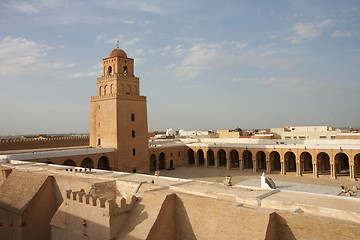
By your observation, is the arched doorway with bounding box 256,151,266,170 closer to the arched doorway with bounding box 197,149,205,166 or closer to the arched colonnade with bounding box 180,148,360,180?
the arched colonnade with bounding box 180,148,360,180

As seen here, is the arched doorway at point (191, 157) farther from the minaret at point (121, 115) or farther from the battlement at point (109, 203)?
the battlement at point (109, 203)

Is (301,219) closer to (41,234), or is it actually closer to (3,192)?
(41,234)

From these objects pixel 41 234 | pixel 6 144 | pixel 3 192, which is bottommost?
pixel 41 234

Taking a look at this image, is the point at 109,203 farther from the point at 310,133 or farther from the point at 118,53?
the point at 310,133

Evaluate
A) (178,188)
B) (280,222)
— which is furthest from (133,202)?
(280,222)

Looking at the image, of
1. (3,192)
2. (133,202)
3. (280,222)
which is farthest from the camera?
(3,192)

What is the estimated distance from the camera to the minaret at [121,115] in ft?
92.6

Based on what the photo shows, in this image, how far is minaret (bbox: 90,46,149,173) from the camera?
28219 millimetres

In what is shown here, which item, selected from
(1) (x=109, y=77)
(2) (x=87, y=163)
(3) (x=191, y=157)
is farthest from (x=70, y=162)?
(3) (x=191, y=157)

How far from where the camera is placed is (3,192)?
660 inches

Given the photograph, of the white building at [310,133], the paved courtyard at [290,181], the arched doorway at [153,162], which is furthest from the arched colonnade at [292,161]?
the white building at [310,133]

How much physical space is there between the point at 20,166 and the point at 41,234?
581 cm

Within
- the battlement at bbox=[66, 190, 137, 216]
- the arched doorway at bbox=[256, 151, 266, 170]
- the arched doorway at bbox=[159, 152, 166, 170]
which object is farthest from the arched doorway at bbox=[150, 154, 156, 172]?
the battlement at bbox=[66, 190, 137, 216]

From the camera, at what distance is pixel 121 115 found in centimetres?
2844
